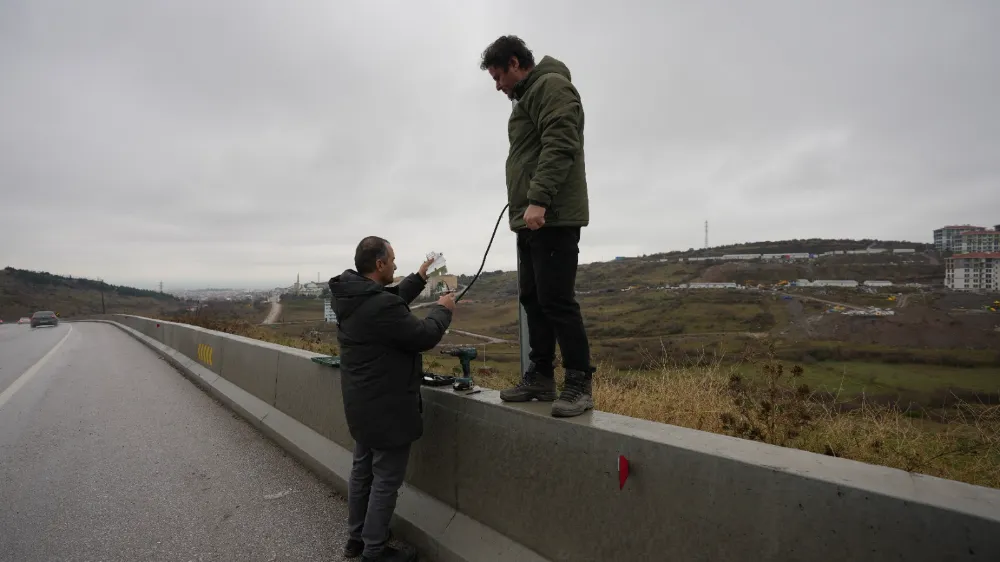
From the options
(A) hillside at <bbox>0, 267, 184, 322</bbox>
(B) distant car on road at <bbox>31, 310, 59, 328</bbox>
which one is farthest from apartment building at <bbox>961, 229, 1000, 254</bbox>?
(A) hillside at <bbox>0, 267, 184, 322</bbox>

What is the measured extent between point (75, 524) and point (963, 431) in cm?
631

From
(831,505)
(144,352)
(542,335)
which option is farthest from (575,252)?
(144,352)

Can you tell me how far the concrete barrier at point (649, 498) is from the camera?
1.44 meters

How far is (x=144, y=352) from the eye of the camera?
16562mm

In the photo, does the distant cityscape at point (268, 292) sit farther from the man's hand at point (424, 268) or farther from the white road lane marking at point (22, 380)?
the white road lane marking at point (22, 380)

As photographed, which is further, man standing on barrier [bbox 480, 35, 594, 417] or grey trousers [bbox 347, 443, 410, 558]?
grey trousers [bbox 347, 443, 410, 558]

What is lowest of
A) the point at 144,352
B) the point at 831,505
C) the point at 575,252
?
the point at 144,352

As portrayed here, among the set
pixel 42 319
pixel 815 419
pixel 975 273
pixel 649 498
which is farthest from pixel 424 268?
pixel 42 319

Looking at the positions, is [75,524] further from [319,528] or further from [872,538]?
[872,538]

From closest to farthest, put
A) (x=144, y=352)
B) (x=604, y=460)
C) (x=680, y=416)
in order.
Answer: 1. (x=604, y=460)
2. (x=680, y=416)
3. (x=144, y=352)

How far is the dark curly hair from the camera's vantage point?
10.5 ft

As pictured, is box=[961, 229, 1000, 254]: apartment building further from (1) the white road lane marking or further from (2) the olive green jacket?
(1) the white road lane marking

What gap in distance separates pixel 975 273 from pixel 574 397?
1399 cm

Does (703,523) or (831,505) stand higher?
(831,505)
